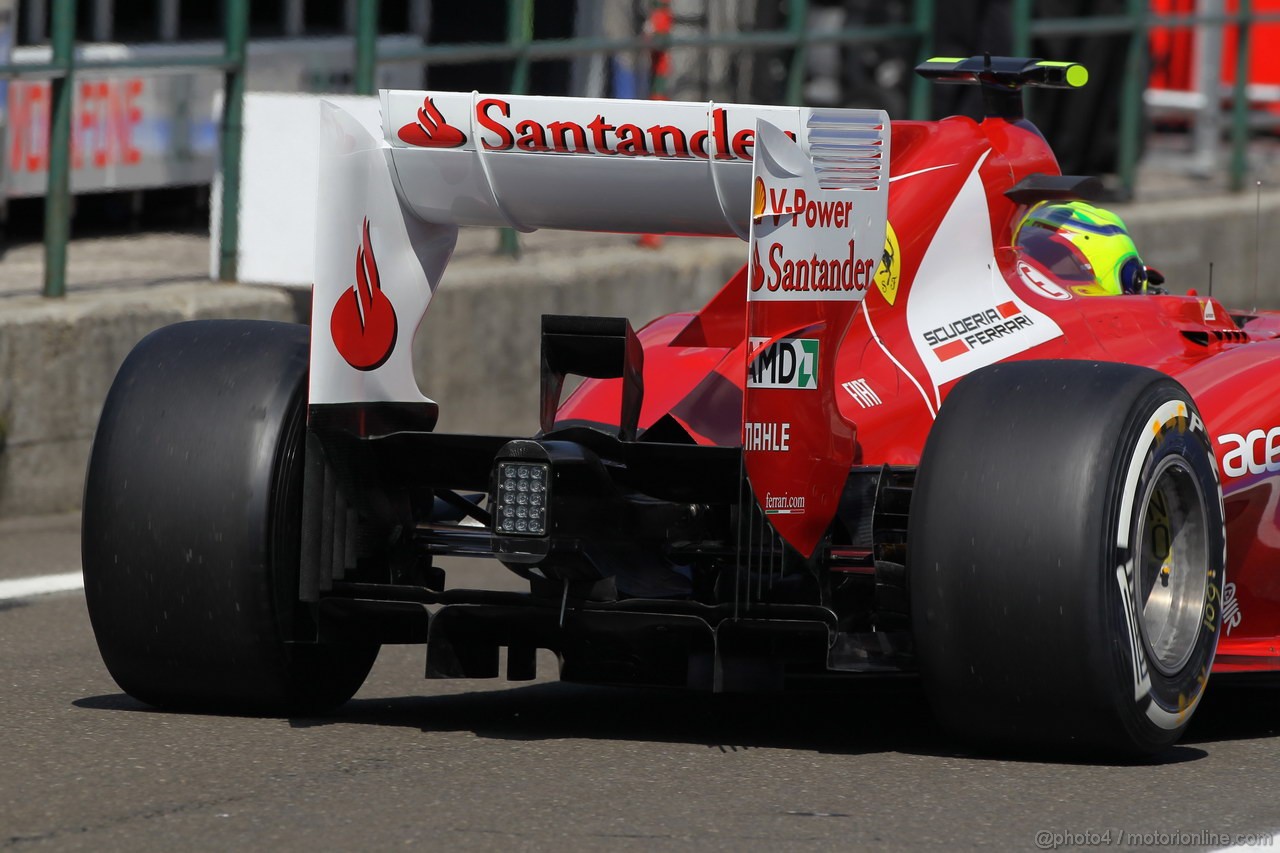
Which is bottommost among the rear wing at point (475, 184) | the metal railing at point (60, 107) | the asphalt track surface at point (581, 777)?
the asphalt track surface at point (581, 777)

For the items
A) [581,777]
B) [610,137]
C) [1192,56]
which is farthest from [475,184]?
[1192,56]

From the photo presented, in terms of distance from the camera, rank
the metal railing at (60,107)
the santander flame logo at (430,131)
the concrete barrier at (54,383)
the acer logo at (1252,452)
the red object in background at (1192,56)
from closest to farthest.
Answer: the santander flame logo at (430,131), the acer logo at (1252,452), the concrete barrier at (54,383), the metal railing at (60,107), the red object in background at (1192,56)

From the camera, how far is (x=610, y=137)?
546cm

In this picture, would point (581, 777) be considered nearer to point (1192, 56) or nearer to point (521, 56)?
point (521, 56)

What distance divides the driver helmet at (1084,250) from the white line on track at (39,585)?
3292 millimetres

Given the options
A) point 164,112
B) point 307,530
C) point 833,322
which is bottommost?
point 307,530

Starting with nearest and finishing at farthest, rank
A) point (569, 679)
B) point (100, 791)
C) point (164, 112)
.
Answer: point (100, 791)
point (569, 679)
point (164, 112)

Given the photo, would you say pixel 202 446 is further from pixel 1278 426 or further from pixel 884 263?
pixel 1278 426

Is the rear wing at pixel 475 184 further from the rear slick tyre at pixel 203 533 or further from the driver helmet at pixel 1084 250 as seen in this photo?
the driver helmet at pixel 1084 250

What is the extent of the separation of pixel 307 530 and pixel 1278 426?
8.18 ft

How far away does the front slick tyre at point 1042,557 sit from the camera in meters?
5.18

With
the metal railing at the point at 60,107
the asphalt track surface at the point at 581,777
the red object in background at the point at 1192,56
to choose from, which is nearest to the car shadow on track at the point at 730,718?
the asphalt track surface at the point at 581,777

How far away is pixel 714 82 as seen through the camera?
45.8ft

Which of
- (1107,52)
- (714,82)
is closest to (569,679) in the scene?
(714,82)
